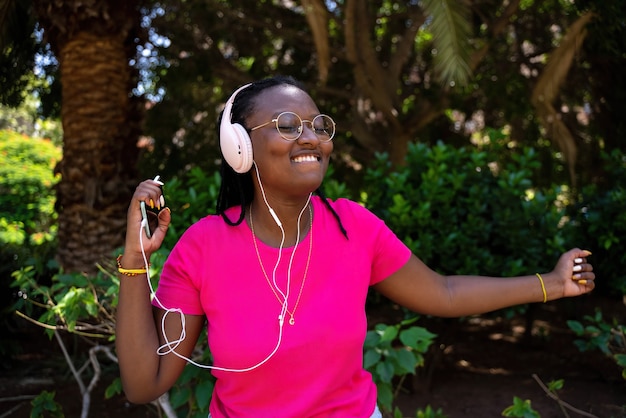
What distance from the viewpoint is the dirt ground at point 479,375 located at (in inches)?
181

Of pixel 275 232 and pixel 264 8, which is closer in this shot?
pixel 275 232

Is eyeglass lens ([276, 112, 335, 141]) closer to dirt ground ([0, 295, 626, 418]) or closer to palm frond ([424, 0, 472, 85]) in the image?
dirt ground ([0, 295, 626, 418])

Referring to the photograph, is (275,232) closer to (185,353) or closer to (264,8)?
(185,353)

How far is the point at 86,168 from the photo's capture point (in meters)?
5.95

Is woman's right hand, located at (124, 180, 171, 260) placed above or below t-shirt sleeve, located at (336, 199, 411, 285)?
above

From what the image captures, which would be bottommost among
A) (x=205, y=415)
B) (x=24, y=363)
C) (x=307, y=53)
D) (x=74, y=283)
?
(x=24, y=363)

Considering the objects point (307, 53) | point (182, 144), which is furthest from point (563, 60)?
point (182, 144)

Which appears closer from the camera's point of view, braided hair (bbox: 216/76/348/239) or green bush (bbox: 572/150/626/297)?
braided hair (bbox: 216/76/348/239)

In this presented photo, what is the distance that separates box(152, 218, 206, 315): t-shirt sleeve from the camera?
84.8 inches

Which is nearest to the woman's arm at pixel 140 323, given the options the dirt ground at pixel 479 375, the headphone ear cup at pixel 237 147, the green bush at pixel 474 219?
the headphone ear cup at pixel 237 147

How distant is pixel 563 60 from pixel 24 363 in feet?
20.4

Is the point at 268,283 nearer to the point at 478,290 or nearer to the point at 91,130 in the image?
the point at 478,290

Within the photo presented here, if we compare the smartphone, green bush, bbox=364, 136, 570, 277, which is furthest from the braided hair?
green bush, bbox=364, 136, 570, 277

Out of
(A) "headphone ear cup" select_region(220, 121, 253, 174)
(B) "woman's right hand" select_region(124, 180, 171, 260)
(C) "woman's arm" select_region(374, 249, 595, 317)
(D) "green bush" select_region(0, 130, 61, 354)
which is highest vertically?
(A) "headphone ear cup" select_region(220, 121, 253, 174)
